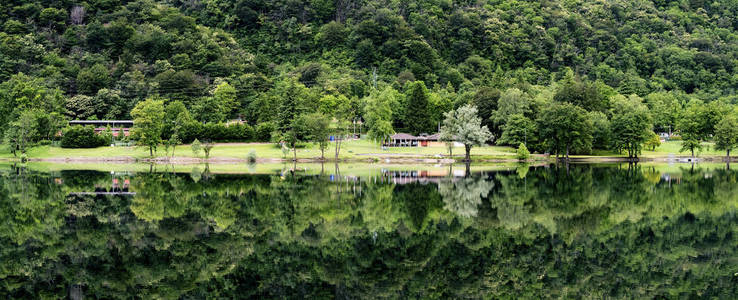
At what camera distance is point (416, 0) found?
19438cm

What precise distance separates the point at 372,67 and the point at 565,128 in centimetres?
8107

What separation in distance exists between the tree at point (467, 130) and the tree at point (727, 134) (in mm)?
33526

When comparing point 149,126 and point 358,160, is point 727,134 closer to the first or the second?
point 358,160

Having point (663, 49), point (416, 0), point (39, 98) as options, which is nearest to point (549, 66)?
point (663, 49)

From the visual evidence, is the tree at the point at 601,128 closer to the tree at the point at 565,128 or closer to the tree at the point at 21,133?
the tree at the point at 565,128

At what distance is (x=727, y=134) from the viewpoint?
8788 cm

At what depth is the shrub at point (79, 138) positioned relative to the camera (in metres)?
89.5

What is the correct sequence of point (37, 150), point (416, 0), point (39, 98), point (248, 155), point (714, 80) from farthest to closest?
1. point (416, 0)
2. point (714, 80)
3. point (39, 98)
4. point (37, 150)
5. point (248, 155)

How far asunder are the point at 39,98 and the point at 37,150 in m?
12.6

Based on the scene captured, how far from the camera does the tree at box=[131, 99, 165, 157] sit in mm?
83562

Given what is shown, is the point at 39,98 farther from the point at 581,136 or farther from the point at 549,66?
the point at 549,66

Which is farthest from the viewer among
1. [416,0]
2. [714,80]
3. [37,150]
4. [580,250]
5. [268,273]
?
[416,0]

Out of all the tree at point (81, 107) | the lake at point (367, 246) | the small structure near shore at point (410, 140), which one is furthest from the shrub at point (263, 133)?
the lake at point (367, 246)

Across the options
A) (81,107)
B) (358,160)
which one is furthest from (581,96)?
(81,107)
